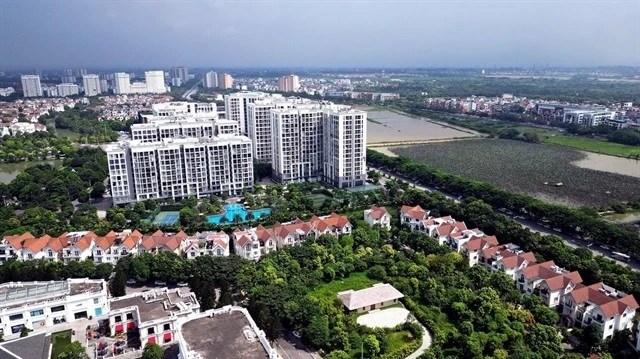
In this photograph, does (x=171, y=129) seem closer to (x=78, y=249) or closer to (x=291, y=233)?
(x=78, y=249)

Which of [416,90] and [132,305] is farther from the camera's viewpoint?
[416,90]

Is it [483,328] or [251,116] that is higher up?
[251,116]

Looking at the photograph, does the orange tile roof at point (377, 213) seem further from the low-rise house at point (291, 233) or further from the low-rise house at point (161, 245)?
the low-rise house at point (161, 245)

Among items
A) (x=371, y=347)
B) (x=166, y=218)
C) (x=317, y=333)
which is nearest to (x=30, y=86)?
Answer: (x=166, y=218)

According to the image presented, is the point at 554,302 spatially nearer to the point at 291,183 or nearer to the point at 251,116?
the point at 291,183

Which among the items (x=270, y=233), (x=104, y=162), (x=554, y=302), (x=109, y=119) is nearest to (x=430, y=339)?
(x=554, y=302)

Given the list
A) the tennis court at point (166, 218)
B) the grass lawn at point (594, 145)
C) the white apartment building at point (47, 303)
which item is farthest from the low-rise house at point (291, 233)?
the grass lawn at point (594, 145)
